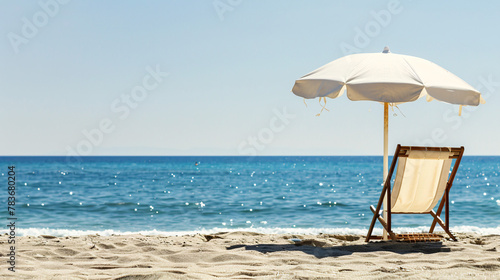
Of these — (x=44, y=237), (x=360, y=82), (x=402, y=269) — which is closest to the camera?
(x=402, y=269)

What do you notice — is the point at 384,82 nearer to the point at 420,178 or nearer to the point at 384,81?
the point at 384,81

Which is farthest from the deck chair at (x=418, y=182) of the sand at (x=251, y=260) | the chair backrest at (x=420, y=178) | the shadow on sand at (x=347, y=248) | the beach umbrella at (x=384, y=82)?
the beach umbrella at (x=384, y=82)

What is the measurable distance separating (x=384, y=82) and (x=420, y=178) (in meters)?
1.28

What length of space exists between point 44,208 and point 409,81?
11.1 metres

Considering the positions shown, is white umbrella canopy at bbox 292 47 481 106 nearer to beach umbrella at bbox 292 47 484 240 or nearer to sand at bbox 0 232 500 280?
beach umbrella at bbox 292 47 484 240

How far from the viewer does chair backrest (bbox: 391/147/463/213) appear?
4953 millimetres

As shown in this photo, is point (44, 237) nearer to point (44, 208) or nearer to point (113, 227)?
point (113, 227)

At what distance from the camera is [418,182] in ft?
17.0

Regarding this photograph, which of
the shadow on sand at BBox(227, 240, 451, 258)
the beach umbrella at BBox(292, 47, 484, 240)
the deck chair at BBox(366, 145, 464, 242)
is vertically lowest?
the shadow on sand at BBox(227, 240, 451, 258)

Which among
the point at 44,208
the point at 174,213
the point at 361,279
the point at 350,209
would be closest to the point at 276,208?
the point at 350,209

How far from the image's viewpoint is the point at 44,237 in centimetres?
611

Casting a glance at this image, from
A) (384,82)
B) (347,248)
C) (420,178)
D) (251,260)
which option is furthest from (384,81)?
(251,260)

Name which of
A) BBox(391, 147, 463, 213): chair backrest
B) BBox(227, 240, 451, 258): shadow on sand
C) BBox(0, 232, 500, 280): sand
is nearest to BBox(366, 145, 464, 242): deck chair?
BBox(391, 147, 463, 213): chair backrest

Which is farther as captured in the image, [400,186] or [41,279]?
[400,186]
